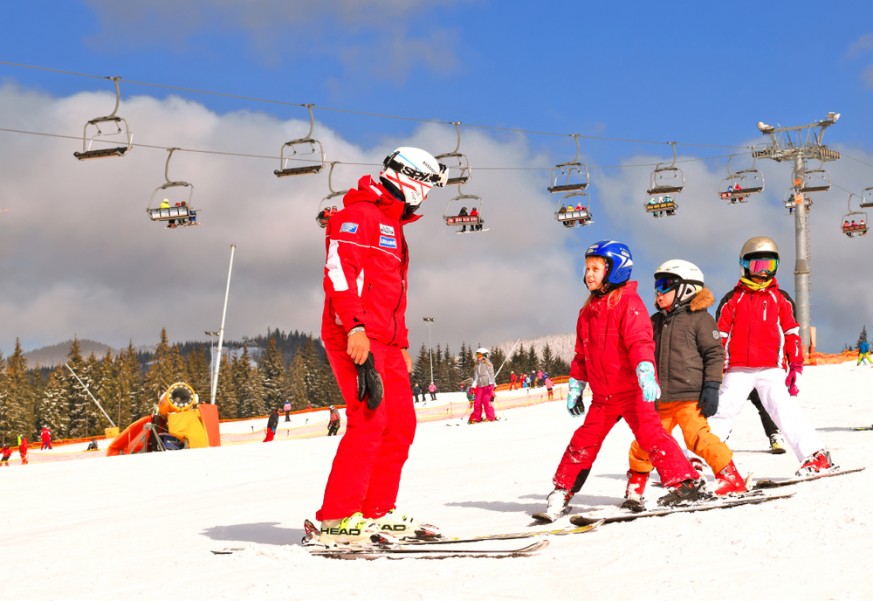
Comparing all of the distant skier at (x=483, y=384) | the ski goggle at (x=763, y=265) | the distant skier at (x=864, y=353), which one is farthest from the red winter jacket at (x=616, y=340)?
the distant skier at (x=864, y=353)

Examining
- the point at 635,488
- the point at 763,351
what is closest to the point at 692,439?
the point at 635,488

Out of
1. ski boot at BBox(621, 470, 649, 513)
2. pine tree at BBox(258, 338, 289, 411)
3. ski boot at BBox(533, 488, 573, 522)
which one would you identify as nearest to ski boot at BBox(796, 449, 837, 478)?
ski boot at BBox(621, 470, 649, 513)

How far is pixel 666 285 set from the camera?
6.70 meters

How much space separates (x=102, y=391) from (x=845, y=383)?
82.7 metres

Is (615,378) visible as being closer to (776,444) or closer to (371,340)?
(371,340)

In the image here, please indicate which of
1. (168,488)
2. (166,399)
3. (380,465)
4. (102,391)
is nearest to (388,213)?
(380,465)

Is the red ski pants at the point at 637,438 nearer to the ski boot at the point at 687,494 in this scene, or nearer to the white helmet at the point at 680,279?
the ski boot at the point at 687,494

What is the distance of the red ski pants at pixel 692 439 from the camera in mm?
6105

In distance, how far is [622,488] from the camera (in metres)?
7.44

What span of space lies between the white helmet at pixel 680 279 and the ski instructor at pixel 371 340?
2.22 metres

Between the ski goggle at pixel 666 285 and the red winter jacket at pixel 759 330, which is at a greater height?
the ski goggle at pixel 666 285

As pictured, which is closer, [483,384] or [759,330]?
[759,330]

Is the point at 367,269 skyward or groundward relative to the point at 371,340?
skyward

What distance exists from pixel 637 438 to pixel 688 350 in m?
0.98
